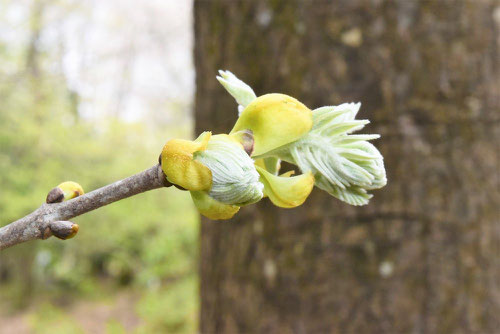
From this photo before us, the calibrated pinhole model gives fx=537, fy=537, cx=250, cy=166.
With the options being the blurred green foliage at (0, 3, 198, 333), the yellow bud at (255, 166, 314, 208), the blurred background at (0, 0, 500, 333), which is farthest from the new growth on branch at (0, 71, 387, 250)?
the blurred green foliage at (0, 3, 198, 333)

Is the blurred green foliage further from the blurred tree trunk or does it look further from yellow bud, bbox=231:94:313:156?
yellow bud, bbox=231:94:313:156

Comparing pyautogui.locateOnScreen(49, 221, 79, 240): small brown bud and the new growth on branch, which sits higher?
the new growth on branch

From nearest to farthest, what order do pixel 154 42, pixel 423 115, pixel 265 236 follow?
pixel 423 115 → pixel 265 236 → pixel 154 42

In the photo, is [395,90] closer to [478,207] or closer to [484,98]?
[484,98]

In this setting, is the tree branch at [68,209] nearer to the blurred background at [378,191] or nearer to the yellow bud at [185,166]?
the yellow bud at [185,166]

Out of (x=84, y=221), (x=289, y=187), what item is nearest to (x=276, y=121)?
(x=289, y=187)

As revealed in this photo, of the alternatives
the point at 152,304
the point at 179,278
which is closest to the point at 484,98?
the point at 152,304
